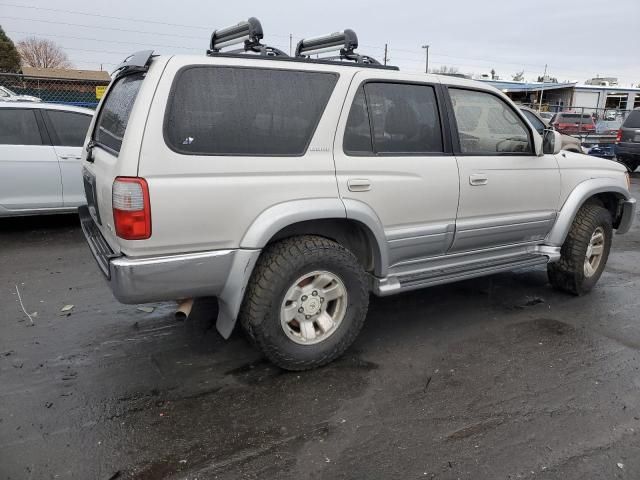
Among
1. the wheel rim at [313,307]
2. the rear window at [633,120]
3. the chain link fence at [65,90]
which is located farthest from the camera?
the chain link fence at [65,90]

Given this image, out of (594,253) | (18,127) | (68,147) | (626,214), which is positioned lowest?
(594,253)

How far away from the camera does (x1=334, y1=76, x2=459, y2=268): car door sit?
339 cm

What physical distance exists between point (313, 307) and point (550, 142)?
98.5 inches

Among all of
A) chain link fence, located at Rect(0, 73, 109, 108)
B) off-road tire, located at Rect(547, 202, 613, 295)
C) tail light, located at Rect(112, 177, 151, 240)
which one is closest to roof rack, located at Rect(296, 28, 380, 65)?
tail light, located at Rect(112, 177, 151, 240)

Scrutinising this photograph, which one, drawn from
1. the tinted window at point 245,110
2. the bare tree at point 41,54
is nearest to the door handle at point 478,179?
the tinted window at point 245,110

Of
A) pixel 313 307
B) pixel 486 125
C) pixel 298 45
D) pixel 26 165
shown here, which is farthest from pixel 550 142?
pixel 26 165

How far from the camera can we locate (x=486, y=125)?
4.19 m

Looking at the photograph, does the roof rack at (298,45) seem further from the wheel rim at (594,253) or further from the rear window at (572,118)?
the rear window at (572,118)

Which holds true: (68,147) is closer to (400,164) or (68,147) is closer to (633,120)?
(400,164)

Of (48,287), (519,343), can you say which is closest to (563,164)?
(519,343)

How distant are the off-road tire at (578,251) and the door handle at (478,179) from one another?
1374 millimetres

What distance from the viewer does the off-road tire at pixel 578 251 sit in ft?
15.7

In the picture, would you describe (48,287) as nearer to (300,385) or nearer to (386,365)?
(300,385)

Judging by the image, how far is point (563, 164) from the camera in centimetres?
456
